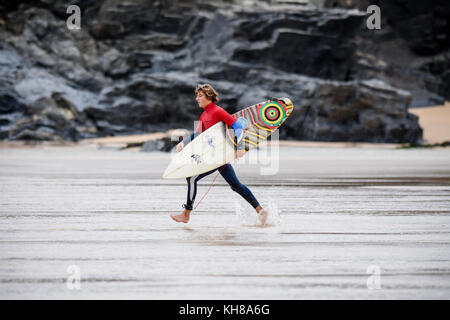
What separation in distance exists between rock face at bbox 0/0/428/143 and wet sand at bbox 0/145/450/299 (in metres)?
24.3

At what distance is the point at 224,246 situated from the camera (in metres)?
4.55

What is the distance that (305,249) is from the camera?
14.5ft

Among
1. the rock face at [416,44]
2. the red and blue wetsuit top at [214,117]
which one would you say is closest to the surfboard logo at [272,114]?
the red and blue wetsuit top at [214,117]

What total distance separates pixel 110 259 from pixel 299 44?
107 feet

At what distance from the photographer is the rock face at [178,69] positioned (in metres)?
32.6

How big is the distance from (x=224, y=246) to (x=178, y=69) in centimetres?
3360

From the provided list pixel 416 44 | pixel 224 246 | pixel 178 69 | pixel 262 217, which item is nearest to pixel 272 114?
pixel 262 217

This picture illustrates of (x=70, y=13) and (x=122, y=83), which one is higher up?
(x=70, y=13)

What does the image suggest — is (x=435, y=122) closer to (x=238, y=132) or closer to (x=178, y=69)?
(x=178, y=69)

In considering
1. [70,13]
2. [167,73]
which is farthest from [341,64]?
[70,13]

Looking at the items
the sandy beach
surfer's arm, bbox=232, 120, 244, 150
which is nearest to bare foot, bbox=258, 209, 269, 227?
surfer's arm, bbox=232, 120, 244, 150

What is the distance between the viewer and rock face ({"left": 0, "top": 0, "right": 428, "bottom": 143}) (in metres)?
32.6
